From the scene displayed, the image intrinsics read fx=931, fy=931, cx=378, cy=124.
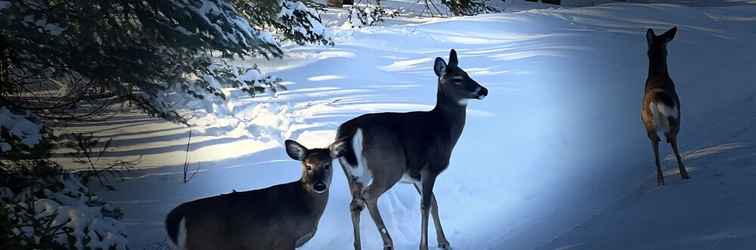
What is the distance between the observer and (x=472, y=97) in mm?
7668

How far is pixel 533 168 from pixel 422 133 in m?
2.34

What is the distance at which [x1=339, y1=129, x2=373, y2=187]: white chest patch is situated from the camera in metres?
Answer: 6.57

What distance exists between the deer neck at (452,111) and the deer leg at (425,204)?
23.1 inches

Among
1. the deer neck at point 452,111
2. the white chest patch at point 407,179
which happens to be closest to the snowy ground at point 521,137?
the white chest patch at point 407,179

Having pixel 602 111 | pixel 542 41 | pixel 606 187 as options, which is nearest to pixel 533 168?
pixel 606 187

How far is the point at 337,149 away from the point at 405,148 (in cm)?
123

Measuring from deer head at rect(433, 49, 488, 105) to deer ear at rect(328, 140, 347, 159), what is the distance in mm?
1935

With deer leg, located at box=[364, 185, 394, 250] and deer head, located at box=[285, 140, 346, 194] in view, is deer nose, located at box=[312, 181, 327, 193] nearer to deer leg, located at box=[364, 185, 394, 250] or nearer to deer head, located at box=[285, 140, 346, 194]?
deer head, located at box=[285, 140, 346, 194]

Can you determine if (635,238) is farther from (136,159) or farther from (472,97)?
(136,159)

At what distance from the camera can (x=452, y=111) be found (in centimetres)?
770

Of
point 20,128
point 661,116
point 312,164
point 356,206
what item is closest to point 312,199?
point 312,164

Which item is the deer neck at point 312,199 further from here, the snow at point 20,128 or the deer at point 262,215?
the snow at point 20,128

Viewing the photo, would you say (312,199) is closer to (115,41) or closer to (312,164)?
(312,164)

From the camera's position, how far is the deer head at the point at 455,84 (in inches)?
301
